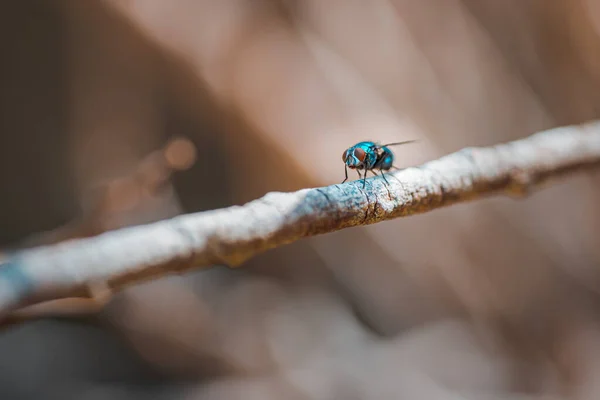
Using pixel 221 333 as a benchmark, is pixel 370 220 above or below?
below

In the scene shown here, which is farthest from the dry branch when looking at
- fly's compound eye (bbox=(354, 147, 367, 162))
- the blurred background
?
the blurred background

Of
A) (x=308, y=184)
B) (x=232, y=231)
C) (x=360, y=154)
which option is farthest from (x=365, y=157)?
(x=308, y=184)

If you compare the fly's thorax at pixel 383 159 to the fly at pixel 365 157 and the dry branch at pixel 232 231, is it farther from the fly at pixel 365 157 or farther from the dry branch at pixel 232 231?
the dry branch at pixel 232 231

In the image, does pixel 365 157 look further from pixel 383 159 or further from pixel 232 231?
pixel 232 231

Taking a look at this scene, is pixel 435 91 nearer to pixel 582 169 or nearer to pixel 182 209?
pixel 182 209

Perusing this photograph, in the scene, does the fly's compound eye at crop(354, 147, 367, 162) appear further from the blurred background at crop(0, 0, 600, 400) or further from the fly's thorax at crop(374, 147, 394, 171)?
the blurred background at crop(0, 0, 600, 400)

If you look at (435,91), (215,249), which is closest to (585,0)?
(435,91)

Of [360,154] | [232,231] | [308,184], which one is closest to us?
[232,231]
